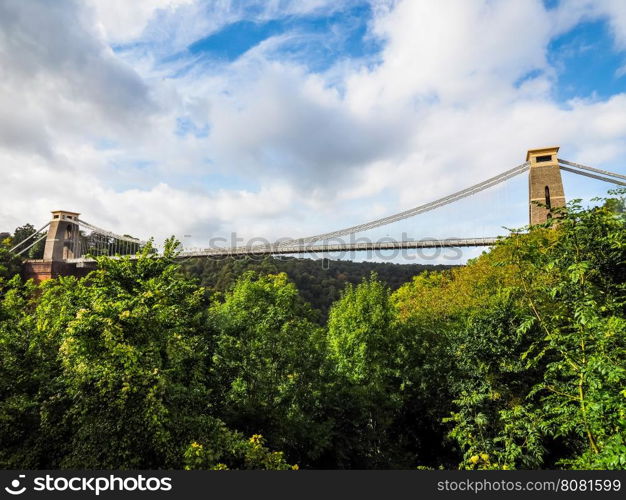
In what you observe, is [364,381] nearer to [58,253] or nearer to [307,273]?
[58,253]

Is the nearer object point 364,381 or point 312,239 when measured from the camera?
point 364,381

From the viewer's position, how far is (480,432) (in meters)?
10.3

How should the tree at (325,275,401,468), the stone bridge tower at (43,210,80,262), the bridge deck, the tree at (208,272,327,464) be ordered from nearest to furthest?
the tree at (208,272,327,464), the tree at (325,275,401,468), the bridge deck, the stone bridge tower at (43,210,80,262)

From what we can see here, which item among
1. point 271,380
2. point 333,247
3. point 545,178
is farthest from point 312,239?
point 271,380

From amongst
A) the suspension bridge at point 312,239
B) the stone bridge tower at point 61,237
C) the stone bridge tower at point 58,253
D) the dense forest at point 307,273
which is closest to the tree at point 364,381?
the suspension bridge at point 312,239

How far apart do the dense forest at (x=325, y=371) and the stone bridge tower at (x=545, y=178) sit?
14169mm

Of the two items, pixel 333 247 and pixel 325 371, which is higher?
pixel 333 247

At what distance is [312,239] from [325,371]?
35758 mm

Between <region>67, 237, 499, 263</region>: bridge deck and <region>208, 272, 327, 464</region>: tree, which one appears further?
<region>67, 237, 499, 263</region>: bridge deck

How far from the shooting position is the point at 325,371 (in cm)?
1425

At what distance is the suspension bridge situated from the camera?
98.0 feet

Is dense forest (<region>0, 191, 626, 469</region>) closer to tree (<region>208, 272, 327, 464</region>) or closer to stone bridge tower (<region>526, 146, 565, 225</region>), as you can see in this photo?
tree (<region>208, 272, 327, 464</region>)

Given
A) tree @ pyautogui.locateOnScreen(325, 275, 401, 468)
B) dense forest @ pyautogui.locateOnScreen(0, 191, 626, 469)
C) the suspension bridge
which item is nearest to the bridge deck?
the suspension bridge

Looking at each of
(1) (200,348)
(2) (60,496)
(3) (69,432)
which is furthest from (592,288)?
(3) (69,432)
